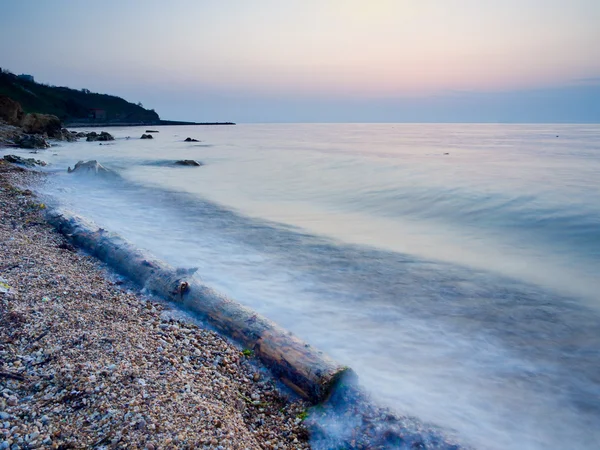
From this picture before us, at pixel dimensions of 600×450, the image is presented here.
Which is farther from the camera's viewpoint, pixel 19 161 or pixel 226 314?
pixel 19 161

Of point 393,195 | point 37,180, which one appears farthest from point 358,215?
point 37,180

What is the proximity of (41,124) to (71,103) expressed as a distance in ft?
162

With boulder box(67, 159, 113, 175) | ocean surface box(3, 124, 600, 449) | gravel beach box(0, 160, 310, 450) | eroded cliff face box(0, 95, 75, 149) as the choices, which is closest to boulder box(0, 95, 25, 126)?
eroded cliff face box(0, 95, 75, 149)

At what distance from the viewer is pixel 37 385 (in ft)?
6.47

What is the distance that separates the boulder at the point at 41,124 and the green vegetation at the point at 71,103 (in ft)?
74.5

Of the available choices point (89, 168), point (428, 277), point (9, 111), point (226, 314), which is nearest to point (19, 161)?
point (89, 168)

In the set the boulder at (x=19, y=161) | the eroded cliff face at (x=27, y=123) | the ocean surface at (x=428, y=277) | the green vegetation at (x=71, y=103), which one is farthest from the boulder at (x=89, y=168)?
the green vegetation at (x=71, y=103)

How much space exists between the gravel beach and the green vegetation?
55.3m

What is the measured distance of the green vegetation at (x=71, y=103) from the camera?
193 ft

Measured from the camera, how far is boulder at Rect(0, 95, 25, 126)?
26.5 metres

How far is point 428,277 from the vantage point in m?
4.92

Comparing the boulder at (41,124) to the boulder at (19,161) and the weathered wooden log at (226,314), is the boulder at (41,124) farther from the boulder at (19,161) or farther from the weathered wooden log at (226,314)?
the weathered wooden log at (226,314)

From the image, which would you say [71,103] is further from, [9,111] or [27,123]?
[9,111]

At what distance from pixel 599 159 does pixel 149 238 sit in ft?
63.6
